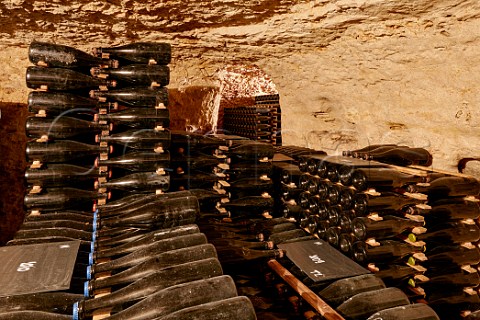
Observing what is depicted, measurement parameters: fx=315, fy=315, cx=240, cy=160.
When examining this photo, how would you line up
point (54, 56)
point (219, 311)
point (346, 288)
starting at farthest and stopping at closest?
point (54, 56) → point (346, 288) → point (219, 311)

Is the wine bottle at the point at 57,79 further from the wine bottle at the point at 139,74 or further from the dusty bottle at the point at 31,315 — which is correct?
the dusty bottle at the point at 31,315

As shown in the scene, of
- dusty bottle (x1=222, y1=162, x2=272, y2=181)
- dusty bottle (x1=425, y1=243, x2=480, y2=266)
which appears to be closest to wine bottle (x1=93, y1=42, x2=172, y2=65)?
dusty bottle (x1=222, y1=162, x2=272, y2=181)

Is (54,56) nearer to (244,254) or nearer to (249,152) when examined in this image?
(249,152)

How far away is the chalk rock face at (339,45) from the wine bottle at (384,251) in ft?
3.81

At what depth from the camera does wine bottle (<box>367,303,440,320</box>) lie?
1567 mm

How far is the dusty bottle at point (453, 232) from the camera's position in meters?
2.63

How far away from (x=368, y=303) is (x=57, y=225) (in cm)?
212

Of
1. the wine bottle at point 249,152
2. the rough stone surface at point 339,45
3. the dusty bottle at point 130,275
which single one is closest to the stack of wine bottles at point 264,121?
the rough stone surface at point 339,45

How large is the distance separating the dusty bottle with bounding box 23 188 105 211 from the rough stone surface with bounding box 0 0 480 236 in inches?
61.7

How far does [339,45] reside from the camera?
3330 millimetres

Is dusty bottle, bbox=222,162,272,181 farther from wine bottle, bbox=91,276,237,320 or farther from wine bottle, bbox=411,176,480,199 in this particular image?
wine bottle, bbox=91,276,237,320

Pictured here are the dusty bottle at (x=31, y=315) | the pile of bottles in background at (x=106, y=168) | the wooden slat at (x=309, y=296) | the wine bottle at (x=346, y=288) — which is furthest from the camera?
the wine bottle at (x=346, y=288)

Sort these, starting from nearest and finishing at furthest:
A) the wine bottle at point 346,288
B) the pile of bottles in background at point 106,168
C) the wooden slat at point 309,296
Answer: the wooden slat at point 309,296 → the pile of bottles in background at point 106,168 → the wine bottle at point 346,288

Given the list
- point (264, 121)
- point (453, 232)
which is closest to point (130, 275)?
point (453, 232)
